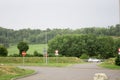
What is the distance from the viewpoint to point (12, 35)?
134 meters

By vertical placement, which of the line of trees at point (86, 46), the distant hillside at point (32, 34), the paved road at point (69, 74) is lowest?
the paved road at point (69, 74)

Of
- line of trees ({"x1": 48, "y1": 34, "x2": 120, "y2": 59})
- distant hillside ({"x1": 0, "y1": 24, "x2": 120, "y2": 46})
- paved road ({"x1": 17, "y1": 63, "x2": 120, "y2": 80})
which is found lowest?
paved road ({"x1": 17, "y1": 63, "x2": 120, "y2": 80})

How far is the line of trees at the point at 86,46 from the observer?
105 metres

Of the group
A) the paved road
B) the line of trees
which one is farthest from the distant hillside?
the paved road

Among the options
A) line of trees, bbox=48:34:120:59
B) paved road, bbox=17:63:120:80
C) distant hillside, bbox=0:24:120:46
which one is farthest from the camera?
distant hillside, bbox=0:24:120:46

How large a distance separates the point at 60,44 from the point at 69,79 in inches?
3419

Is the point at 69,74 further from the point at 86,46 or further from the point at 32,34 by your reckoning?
the point at 32,34

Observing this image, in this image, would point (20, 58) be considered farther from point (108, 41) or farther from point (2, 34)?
point (2, 34)

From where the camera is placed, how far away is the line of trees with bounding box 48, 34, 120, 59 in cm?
10525

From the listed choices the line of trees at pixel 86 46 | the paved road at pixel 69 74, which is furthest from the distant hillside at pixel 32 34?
the paved road at pixel 69 74

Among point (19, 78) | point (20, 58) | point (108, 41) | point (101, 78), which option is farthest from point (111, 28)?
point (101, 78)

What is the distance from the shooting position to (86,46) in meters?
107

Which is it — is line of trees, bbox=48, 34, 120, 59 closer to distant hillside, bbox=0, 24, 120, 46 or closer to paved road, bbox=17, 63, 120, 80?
distant hillside, bbox=0, 24, 120, 46

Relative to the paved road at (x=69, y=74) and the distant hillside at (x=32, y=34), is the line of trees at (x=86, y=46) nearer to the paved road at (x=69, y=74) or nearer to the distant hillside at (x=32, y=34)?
the distant hillside at (x=32, y=34)
